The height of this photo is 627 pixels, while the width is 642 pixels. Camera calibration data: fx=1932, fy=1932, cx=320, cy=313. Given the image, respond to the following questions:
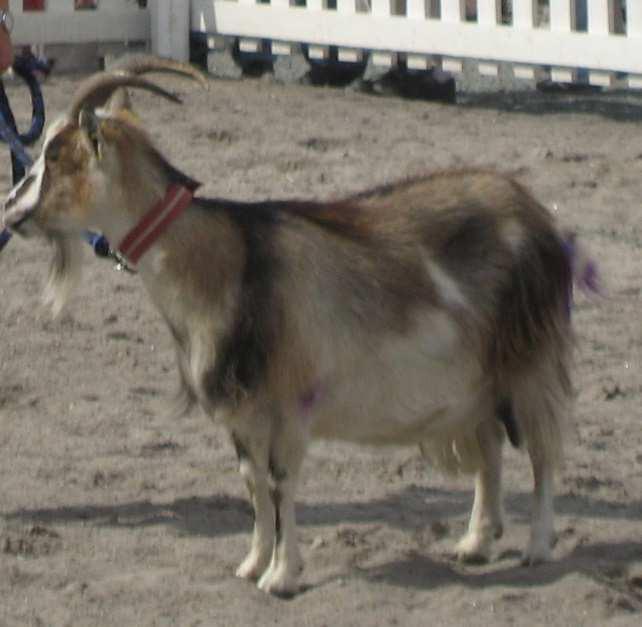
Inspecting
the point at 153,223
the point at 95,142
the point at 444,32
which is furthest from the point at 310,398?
the point at 444,32

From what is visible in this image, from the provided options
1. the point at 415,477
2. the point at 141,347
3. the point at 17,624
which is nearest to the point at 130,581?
the point at 17,624

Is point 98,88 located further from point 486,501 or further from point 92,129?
point 486,501

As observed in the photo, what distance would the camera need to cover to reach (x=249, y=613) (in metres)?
5.16

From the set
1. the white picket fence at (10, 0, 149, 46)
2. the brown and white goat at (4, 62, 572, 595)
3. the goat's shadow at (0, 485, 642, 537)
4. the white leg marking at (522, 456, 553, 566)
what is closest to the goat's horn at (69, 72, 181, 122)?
the brown and white goat at (4, 62, 572, 595)

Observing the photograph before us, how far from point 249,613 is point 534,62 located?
262 inches

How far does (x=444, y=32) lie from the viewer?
37.8 ft

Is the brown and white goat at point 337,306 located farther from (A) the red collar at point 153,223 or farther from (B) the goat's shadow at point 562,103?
(B) the goat's shadow at point 562,103

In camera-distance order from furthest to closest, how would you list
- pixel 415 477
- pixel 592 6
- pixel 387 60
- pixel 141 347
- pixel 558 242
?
pixel 387 60 → pixel 592 6 → pixel 141 347 → pixel 415 477 → pixel 558 242

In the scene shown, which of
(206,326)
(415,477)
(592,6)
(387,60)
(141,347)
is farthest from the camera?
(387,60)

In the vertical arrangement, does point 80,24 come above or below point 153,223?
below

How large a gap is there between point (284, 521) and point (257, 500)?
107mm

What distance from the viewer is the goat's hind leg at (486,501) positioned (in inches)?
221

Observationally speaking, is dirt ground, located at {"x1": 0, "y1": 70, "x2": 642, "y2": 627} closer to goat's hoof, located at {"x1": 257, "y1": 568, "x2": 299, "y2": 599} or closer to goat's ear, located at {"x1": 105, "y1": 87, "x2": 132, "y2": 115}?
goat's hoof, located at {"x1": 257, "y1": 568, "x2": 299, "y2": 599}

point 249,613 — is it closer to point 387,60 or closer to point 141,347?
point 141,347
